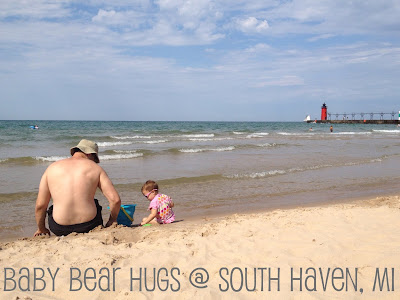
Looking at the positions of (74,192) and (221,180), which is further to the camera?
(221,180)

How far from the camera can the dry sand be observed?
9.84 ft

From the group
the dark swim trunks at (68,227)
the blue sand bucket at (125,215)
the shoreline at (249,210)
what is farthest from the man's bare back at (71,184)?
the shoreline at (249,210)

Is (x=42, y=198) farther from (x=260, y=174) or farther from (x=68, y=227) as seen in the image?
(x=260, y=174)

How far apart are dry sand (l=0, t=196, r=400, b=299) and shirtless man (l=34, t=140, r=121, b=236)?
22 cm

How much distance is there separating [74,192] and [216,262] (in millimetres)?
1894

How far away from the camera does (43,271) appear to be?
11.1ft

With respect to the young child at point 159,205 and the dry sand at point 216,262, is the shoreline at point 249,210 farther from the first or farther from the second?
the dry sand at point 216,262

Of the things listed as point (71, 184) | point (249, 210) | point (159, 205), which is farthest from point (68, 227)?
point (249, 210)

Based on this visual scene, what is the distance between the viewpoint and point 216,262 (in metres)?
3.58

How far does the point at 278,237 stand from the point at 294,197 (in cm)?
415

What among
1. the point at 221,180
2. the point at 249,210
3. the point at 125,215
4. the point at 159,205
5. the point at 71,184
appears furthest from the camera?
the point at 221,180

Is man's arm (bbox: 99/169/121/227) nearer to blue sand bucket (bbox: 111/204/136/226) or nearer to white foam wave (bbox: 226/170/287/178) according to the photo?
blue sand bucket (bbox: 111/204/136/226)

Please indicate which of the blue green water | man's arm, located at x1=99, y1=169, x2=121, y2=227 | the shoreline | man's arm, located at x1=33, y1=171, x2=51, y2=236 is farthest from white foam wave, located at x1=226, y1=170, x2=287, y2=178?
man's arm, located at x1=33, y1=171, x2=51, y2=236

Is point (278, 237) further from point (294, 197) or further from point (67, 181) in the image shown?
point (294, 197)
